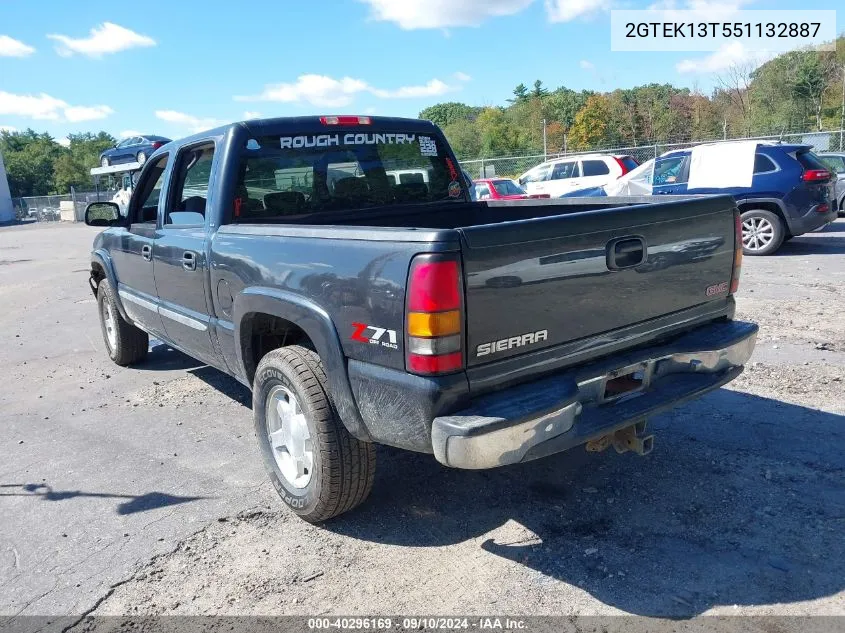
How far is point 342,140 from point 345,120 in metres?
0.16

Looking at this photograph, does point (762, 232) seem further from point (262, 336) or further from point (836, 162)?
point (262, 336)

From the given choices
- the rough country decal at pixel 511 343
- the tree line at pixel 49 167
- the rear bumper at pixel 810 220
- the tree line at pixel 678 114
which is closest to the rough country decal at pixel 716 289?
the rough country decal at pixel 511 343

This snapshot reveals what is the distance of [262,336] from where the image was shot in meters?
3.66

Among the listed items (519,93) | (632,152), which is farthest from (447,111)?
(632,152)

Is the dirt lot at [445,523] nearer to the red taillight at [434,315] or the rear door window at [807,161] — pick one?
the red taillight at [434,315]

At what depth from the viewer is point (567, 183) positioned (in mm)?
16469

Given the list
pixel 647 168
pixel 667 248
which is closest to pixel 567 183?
pixel 647 168

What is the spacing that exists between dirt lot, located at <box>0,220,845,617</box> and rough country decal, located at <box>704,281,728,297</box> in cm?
99

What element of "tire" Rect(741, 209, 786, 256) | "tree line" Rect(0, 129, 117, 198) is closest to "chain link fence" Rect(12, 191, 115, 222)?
"tree line" Rect(0, 129, 117, 198)

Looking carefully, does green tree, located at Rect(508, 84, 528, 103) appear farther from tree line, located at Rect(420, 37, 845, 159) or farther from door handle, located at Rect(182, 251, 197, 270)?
door handle, located at Rect(182, 251, 197, 270)

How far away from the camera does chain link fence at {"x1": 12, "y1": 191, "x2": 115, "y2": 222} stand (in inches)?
1492

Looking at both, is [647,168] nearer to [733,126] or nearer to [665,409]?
[665,409]

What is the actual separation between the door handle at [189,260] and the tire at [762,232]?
9.34 meters

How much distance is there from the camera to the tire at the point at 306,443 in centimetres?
301
